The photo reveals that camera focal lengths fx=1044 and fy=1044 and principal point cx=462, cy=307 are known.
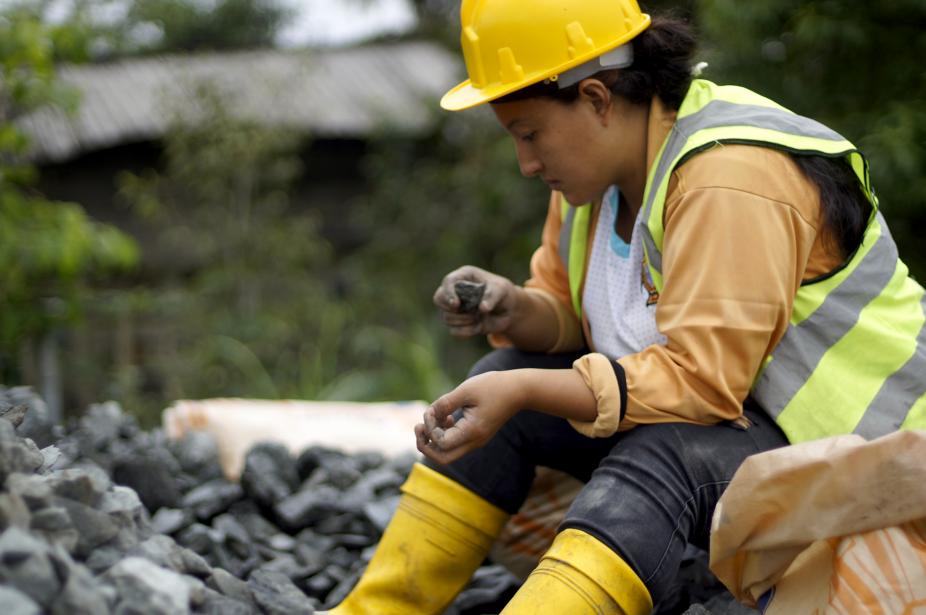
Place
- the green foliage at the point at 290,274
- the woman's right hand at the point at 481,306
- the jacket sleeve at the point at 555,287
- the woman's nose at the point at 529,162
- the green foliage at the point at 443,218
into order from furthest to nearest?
the green foliage at the point at 443,218 → the green foliage at the point at 290,274 → the jacket sleeve at the point at 555,287 → the woman's right hand at the point at 481,306 → the woman's nose at the point at 529,162

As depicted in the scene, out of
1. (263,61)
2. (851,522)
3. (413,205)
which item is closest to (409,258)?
(413,205)

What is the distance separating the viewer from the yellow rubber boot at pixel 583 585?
1631mm

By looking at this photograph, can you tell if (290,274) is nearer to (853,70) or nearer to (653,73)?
(853,70)

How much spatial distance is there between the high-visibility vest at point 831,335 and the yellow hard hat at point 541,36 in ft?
0.77

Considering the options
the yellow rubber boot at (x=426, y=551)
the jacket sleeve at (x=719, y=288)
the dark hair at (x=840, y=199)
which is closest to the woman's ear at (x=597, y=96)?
the jacket sleeve at (x=719, y=288)

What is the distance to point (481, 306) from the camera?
223 centimetres

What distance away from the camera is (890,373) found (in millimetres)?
1836

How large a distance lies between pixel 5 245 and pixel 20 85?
2.35ft

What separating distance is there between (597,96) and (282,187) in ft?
17.9

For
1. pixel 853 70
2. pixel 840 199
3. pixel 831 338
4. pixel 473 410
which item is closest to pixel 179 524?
pixel 473 410

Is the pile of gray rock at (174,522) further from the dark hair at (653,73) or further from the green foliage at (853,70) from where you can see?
the green foliage at (853,70)

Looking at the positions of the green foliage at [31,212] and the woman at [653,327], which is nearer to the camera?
the woman at [653,327]

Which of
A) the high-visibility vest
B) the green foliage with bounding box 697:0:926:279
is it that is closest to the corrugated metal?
the green foliage with bounding box 697:0:926:279

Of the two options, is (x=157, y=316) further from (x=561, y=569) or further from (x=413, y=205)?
(x=561, y=569)
